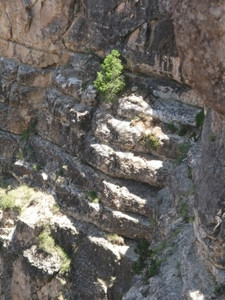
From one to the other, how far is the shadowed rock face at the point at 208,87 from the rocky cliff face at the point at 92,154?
9.48ft

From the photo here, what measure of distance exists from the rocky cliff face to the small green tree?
0.32 metres

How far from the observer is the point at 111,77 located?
20812mm

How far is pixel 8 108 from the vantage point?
25594mm

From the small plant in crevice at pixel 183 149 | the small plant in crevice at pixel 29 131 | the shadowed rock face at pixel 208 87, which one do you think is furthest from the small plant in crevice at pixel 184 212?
the small plant in crevice at pixel 29 131

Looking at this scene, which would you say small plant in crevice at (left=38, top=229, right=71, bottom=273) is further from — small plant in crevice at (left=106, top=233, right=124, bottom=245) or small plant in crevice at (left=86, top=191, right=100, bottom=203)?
small plant in crevice at (left=86, top=191, right=100, bottom=203)

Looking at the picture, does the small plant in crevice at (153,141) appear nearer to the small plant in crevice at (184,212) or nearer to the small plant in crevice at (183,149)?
the small plant in crevice at (183,149)

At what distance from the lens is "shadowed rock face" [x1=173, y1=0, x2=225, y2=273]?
10789 millimetres

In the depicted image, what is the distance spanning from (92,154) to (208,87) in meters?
10.00

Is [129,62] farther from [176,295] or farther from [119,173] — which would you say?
[176,295]

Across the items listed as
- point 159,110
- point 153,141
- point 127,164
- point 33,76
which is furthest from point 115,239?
point 33,76

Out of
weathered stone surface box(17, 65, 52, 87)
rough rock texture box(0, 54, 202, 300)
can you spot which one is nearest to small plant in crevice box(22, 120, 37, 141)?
rough rock texture box(0, 54, 202, 300)

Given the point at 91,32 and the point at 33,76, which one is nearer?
the point at 91,32

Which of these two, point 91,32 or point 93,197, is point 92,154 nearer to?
point 93,197

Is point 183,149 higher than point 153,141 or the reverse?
higher
